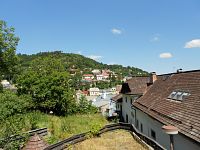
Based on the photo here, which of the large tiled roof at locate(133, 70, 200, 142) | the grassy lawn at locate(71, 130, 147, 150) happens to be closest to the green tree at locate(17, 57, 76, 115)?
the large tiled roof at locate(133, 70, 200, 142)

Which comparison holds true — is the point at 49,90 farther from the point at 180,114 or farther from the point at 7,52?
the point at 180,114

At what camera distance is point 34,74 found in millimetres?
35562

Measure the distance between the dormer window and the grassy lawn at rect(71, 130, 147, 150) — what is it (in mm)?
4101

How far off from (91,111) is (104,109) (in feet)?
51.1

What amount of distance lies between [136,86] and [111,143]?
17359 millimetres

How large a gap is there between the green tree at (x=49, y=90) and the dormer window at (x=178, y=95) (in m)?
19.0

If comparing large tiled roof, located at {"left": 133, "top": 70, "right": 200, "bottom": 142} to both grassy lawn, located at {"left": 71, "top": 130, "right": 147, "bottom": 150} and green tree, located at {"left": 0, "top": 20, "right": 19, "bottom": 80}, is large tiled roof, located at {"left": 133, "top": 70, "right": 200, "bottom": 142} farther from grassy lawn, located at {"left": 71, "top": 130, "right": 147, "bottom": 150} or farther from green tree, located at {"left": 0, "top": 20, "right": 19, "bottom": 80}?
green tree, located at {"left": 0, "top": 20, "right": 19, "bottom": 80}

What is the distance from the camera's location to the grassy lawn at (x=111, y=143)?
13714mm

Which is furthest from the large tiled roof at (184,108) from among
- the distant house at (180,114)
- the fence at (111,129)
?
the fence at (111,129)

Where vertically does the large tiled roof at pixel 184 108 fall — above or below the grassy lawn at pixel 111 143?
above

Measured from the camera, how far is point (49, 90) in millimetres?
33562

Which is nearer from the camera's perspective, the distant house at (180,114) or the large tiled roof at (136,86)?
the distant house at (180,114)

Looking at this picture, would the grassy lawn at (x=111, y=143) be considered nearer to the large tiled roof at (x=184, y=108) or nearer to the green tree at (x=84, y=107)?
the large tiled roof at (x=184, y=108)

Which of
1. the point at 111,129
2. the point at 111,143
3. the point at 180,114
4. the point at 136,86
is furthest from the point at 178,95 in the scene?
the point at 136,86
